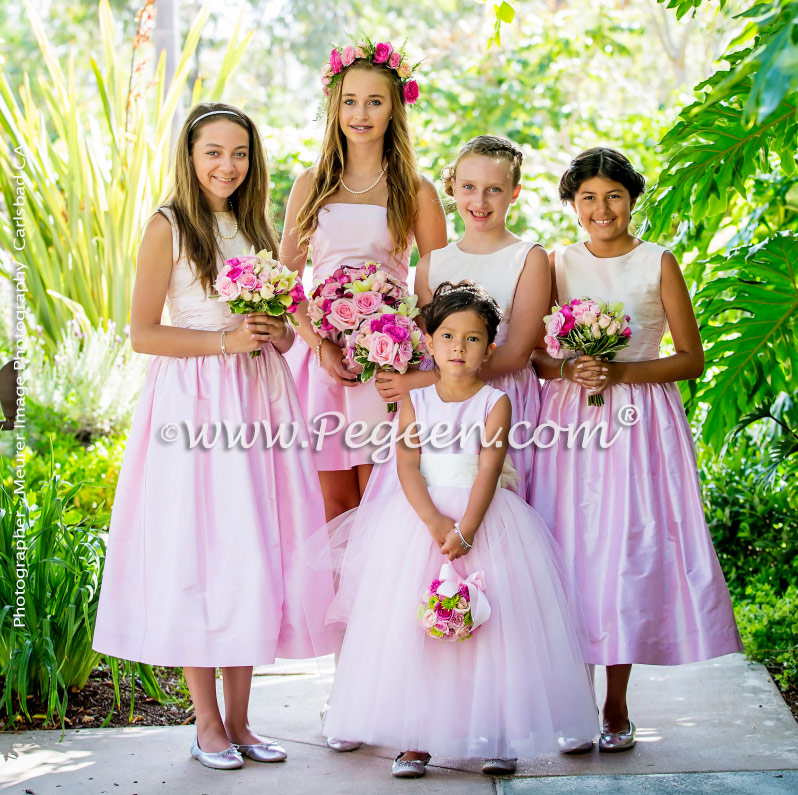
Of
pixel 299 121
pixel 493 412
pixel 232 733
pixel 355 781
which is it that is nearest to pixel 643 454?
pixel 493 412

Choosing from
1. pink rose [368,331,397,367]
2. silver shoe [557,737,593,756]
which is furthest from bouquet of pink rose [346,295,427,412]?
silver shoe [557,737,593,756]

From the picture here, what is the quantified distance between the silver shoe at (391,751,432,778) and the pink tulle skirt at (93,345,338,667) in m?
0.45

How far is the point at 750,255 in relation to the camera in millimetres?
4004

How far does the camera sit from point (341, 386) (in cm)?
372

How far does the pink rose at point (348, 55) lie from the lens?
360cm

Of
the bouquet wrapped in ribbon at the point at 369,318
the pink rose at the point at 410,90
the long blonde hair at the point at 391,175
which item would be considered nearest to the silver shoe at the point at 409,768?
the bouquet wrapped in ribbon at the point at 369,318

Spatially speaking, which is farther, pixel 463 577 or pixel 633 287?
pixel 633 287

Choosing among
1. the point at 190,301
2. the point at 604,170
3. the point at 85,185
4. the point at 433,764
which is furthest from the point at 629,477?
the point at 85,185

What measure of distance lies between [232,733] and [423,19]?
21.6 meters

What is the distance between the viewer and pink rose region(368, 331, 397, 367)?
323 cm

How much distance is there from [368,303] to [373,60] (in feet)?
3.26

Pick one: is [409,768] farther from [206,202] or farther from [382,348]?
[206,202]

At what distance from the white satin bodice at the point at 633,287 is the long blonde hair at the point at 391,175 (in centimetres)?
68

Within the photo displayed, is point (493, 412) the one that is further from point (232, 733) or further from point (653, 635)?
point (232, 733)
